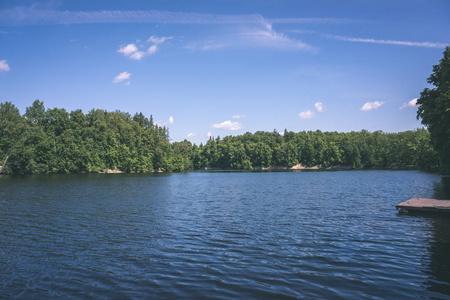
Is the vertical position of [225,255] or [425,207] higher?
[425,207]

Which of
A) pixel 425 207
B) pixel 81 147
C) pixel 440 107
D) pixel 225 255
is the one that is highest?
pixel 440 107

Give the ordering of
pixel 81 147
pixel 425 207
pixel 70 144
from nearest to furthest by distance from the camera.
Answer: pixel 425 207 → pixel 70 144 → pixel 81 147

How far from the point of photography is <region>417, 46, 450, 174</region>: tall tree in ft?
119

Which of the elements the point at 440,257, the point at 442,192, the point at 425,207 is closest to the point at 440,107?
the point at 442,192

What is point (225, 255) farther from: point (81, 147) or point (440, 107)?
point (81, 147)

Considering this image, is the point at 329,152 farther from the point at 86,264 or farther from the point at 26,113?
the point at 86,264

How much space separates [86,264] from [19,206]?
21.5 meters

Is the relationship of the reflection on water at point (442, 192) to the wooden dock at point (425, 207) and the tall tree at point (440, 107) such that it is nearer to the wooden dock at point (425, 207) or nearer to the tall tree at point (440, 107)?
the tall tree at point (440, 107)

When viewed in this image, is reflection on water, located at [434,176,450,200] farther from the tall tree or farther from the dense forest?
the dense forest

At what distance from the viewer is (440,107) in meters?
37.3

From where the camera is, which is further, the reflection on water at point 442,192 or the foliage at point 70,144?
the foliage at point 70,144

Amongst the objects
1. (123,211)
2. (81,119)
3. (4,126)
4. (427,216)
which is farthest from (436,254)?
(81,119)

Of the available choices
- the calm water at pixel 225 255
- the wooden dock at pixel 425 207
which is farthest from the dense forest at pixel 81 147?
the calm water at pixel 225 255

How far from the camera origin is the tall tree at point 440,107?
36.3m
